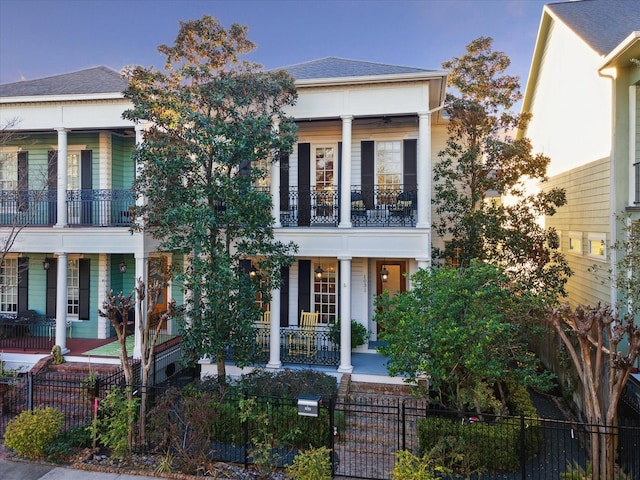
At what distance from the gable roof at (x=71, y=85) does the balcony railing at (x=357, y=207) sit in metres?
5.99

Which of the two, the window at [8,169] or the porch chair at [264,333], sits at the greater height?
the window at [8,169]

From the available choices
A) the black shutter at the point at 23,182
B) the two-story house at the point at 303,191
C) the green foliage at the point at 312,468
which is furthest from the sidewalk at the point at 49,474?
the black shutter at the point at 23,182

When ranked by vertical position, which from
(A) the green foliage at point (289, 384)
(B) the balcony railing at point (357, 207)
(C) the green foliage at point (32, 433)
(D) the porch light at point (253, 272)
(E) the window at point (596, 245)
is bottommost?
(C) the green foliage at point (32, 433)

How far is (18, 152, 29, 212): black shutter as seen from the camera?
12234 mm

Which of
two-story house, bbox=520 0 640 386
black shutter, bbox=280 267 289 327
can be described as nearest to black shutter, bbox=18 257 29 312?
black shutter, bbox=280 267 289 327

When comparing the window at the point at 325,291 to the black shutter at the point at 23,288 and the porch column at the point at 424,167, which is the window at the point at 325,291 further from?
the black shutter at the point at 23,288

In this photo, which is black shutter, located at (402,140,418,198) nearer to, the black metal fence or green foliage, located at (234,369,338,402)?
green foliage, located at (234,369,338,402)

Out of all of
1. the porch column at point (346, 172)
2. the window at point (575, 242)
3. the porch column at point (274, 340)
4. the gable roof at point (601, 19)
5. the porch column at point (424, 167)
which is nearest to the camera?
the porch column at point (424, 167)

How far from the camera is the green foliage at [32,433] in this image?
761 cm

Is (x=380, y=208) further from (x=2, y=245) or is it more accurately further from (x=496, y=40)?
(x=2, y=245)

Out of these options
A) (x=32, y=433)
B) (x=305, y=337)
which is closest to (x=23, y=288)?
(x=32, y=433)

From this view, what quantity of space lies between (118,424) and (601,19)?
15725 millimetres

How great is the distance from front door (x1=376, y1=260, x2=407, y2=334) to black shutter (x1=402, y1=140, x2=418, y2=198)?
2.62 m

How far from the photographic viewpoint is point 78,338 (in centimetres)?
1398
